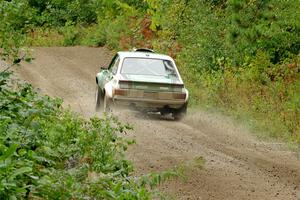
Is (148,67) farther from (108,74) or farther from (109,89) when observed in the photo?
(109,89)

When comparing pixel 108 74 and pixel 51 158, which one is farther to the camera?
pixel 108 74

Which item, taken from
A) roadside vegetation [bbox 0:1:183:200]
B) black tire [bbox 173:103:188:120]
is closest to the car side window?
black tire [bbox 173:103:188:120]

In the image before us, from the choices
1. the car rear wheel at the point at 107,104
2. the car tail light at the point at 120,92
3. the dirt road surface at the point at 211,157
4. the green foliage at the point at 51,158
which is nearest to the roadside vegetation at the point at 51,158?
the green foliage at the point at 51,158

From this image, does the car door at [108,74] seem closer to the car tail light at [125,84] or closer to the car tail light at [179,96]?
the car tail light at [125,84]

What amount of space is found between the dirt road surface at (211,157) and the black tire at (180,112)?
0.65 ft

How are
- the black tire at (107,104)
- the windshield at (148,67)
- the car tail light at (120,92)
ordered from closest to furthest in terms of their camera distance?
the car tail light at (120,92), the black tire at (107,104), the windshield at (148,67)

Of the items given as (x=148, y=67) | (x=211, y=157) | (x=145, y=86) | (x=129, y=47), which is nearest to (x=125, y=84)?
(x=145, y=86)

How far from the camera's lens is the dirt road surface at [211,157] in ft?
32.1

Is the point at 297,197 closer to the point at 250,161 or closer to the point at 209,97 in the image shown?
the point at 250,161

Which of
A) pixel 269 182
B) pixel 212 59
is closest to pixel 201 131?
pixel 269 182

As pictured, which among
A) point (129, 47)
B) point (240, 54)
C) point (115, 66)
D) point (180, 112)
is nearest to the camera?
point (180, 112)

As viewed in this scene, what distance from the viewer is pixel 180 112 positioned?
54.6 ft

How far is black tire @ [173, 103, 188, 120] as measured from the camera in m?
16.5

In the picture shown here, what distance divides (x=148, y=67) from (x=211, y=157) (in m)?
5.30
